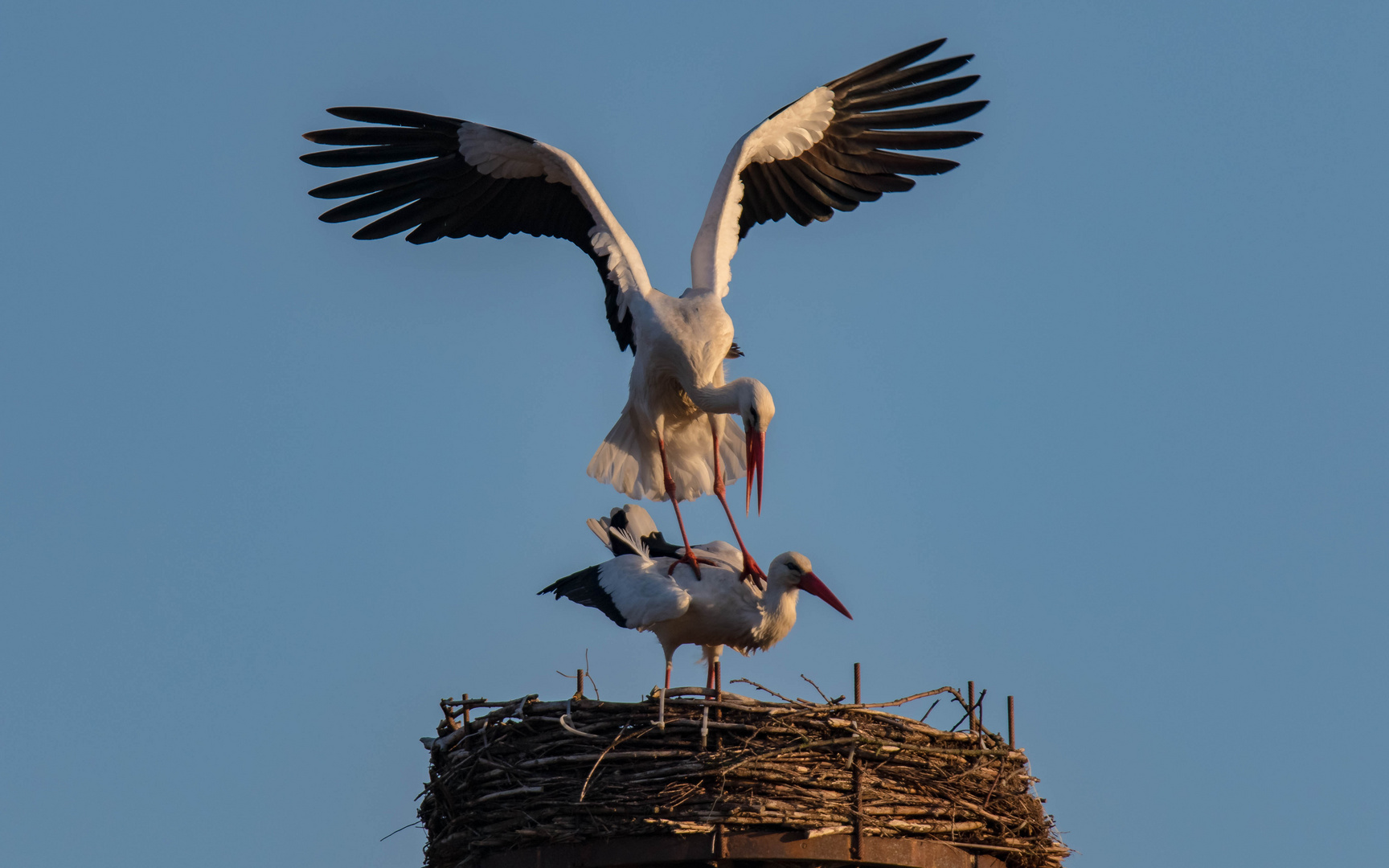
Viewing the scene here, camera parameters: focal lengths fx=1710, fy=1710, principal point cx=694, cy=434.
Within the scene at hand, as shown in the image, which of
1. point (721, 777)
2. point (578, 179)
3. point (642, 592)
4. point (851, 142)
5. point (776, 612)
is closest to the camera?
point (721, 777)

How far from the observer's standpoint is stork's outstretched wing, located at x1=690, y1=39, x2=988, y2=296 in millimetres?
10750

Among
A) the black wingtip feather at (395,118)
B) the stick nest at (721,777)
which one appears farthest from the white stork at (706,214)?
the stick nest at (721,777)

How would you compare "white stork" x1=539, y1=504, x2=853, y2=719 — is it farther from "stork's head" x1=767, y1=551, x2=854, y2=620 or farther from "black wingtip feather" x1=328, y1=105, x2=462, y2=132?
"black wingtip feather" x1=328, y1=105, x2=462, y2=132

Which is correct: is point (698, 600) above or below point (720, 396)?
below

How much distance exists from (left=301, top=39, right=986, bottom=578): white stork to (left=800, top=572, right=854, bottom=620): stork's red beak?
1053 mm

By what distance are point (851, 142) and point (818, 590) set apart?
3.43m

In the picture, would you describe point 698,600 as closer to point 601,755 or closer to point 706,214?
point 601,755

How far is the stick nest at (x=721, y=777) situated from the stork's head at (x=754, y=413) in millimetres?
2356

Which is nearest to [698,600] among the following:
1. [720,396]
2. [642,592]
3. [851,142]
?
[642,592]

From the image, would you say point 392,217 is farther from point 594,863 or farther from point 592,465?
point 594,863

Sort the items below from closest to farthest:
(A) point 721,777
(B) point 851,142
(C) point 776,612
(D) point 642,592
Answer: (A) point 721,777, (D) point 642,592, (C) point 776,612, (B) point 851,142

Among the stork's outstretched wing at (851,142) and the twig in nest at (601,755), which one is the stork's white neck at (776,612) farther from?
the stork's outstretched wing at (851,142)

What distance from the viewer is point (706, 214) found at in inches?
415

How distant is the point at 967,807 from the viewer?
7.49 meters
